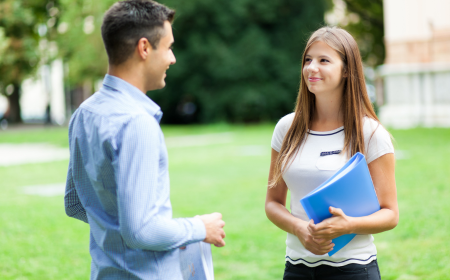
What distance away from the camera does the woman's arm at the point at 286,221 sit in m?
2.08

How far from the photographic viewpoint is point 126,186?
1.65m

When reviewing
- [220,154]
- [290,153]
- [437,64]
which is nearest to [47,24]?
[220,154]

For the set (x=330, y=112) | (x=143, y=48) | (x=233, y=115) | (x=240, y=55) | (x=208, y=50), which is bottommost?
(x=233, y=115)

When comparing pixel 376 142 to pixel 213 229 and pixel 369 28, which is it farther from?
pixel 369 28

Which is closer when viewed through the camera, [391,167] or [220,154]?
[391,167]

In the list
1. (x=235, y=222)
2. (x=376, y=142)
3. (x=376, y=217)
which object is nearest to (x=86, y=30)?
(x=235, y=222)

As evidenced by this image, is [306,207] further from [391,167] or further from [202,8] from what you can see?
[202,8]

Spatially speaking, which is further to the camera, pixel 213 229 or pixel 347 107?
→ pixel 347 107

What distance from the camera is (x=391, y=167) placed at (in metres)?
2.17

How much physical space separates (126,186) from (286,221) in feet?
3.02

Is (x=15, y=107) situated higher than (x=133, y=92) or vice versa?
(x=133, y=92)

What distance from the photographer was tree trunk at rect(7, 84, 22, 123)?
3484 cm

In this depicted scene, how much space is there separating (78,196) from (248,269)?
317cm

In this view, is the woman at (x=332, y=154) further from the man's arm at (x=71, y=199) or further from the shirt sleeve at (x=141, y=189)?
the man's arm at (x=71, y=199)
